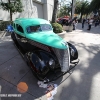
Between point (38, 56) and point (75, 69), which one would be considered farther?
point (75, 69)

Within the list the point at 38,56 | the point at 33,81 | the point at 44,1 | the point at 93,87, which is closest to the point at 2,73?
the point at 33,81

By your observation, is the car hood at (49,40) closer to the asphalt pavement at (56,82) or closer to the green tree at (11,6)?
the asphalt pavement at (56,82)

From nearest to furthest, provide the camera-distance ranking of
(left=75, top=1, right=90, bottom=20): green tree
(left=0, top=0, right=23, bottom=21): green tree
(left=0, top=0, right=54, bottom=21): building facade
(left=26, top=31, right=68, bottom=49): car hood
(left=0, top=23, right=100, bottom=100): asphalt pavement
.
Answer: (left=0, top=23, right=100, bottom=100): asphalt pavement, (left=26, top=31, right=68, bottom=49): car hood, (left=0, top=0, right=23, bottom=21): green tree, (left=0, top=0, right=54, bottom=21): building facade, (left=75, top=1, right=90, bottom=20): green tree

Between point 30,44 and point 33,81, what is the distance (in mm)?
1647

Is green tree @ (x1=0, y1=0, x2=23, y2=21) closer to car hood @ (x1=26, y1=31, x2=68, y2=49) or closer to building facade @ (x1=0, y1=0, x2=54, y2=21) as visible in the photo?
building facade @ (x1=0, y1=0, x2=54, y2=21)

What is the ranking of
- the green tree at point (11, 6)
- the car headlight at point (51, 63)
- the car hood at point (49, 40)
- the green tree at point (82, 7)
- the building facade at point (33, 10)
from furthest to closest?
the green tree at point (82, 7)
the building facade at point (33, 10)
the green tree at point (11, 6)
the car hood at point (49, 40)
the car headlight at point (51, 63)

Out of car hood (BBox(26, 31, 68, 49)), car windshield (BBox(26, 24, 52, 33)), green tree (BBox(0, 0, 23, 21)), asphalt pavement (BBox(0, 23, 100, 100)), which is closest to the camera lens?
asphalt pavement (BBox(0, 23, 100, 100))

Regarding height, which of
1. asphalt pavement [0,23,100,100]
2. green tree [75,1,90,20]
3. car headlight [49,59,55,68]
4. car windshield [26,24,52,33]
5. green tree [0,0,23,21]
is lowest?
asphalt pavement [0,23,100,100]

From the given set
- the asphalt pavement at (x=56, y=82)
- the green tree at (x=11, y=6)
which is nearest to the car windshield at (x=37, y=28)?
the asphalt pavement at (x=56, y=82)

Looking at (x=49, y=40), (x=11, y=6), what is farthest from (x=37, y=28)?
(x=11, y=6)

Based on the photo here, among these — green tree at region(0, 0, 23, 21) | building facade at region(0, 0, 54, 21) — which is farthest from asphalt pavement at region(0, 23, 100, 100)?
building facade at region(0, 0, 54, 21)

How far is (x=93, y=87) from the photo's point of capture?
9.51 feet

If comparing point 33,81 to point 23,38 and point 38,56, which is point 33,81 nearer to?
point 38,56

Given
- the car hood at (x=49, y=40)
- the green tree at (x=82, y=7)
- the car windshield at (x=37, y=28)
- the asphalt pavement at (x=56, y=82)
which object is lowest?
the asphalt pavement at (x=56, y=82)
